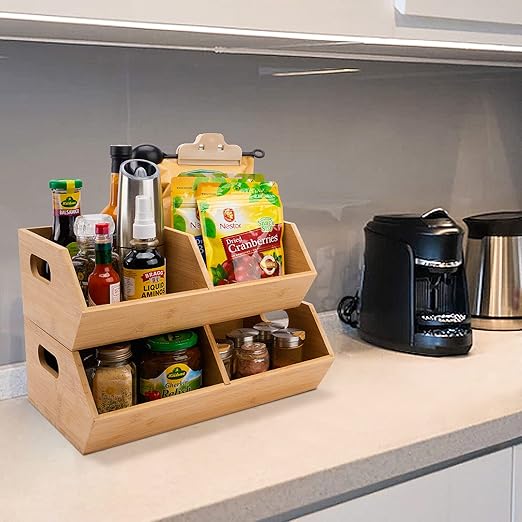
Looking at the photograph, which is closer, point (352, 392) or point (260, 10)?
point (260, 10)

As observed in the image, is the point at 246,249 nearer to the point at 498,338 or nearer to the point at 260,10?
the point at 260,10

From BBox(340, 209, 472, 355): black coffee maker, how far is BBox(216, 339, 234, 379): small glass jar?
15.8 inches

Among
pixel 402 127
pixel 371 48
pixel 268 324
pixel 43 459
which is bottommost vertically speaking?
pixel 43 459

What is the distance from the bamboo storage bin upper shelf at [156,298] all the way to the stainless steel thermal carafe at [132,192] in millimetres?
69

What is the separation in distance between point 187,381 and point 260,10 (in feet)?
1.80

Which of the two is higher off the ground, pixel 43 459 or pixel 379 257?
pixel 379 257

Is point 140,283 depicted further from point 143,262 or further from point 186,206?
point 186,206

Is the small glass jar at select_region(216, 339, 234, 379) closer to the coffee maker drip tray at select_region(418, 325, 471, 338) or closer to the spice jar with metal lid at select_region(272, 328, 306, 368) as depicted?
the spice jar with metal lid at select_region(272, 328, 306, 368)

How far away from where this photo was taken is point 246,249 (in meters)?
1.25

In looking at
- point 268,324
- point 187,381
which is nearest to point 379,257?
point 268,324

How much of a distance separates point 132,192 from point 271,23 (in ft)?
1.02

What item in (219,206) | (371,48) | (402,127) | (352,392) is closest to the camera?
(219,206)

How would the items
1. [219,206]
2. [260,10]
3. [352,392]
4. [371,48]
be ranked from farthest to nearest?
1. [371,48]
2. [352,392]
3. [219,206]
4. [260,10]

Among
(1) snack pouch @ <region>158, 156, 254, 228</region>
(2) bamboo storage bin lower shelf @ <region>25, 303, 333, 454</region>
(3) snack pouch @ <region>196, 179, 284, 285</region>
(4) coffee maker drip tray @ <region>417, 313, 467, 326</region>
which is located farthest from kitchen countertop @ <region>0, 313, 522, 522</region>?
(1) snack pouch @ <region>158, 156, 254, 228</region>
